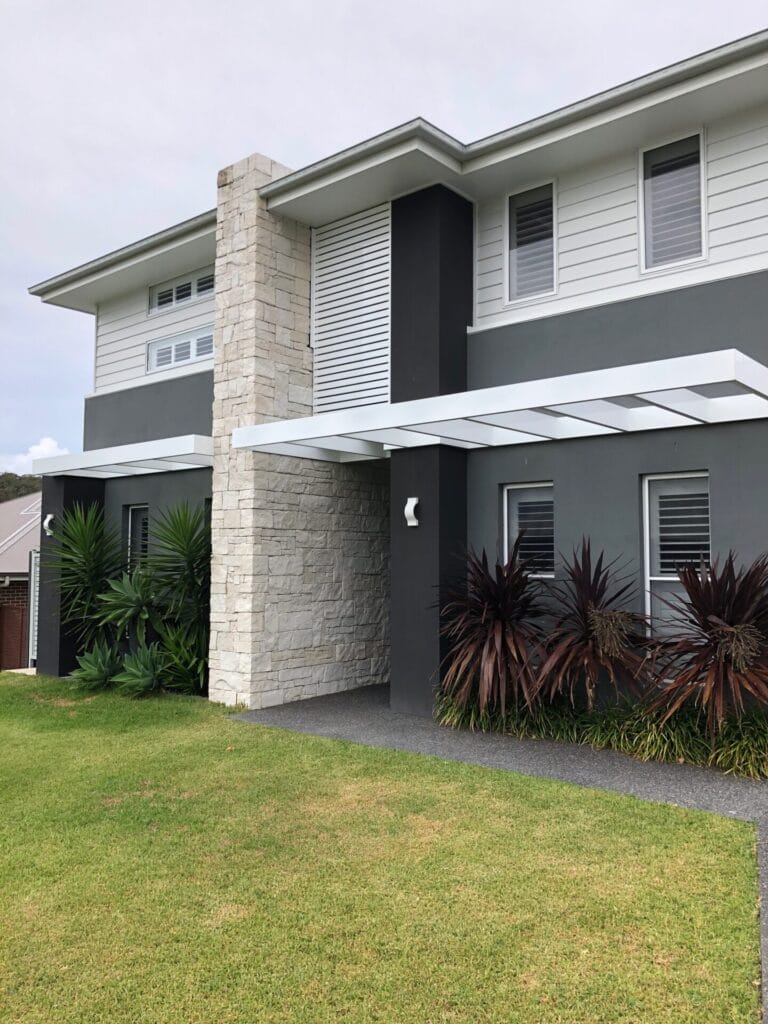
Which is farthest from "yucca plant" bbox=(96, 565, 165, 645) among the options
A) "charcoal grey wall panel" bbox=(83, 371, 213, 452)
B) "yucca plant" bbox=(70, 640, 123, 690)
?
"charcoal grey wall panel" bbox=(83, 371, 213, 452)

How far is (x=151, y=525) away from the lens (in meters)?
12.2

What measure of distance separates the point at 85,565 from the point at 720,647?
29.0 feet

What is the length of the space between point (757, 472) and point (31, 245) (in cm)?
2373

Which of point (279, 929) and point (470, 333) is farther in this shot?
point (470, 333)

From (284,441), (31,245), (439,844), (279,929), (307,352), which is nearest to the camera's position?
(279,929)

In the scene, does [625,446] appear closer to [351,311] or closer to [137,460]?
[351,311]

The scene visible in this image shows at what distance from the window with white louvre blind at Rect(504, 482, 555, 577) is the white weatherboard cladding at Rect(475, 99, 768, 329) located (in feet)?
6.35

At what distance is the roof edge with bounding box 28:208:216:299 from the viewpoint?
36.3 feet

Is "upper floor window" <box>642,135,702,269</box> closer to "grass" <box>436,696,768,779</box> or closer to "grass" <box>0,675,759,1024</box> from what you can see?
"grass" <box>436,696,768,779</box>

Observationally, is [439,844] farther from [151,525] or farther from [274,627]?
[151,525]

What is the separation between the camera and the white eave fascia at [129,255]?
11125mm

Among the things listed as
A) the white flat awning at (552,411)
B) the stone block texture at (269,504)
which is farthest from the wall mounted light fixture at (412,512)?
the stone block texture at (269,504)

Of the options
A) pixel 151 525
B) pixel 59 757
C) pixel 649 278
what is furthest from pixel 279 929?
pixel 151 525

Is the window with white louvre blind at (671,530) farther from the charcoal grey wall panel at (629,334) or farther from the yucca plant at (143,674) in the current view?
the yucca plant at (143,674)
